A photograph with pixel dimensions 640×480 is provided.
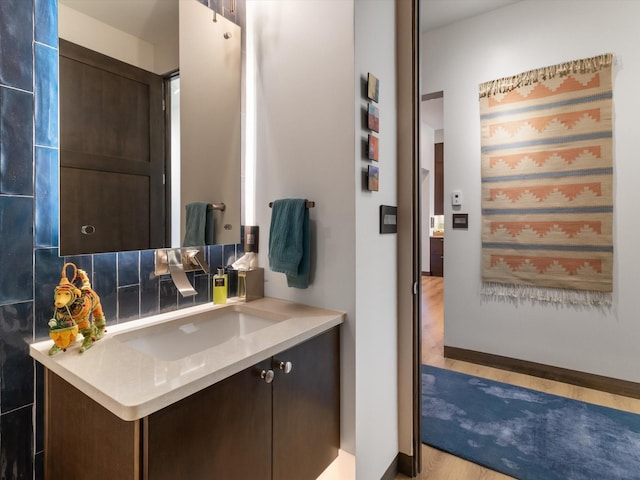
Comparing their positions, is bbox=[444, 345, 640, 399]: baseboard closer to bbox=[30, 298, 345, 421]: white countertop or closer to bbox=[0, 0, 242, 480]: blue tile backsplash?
bbox=[30, 298, 345, 421]: white countertop

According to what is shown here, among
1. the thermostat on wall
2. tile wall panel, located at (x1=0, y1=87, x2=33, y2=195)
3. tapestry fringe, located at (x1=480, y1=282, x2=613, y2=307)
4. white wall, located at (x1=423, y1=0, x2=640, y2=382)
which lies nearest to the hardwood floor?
white wall, located at (x1=423, y1=0, x2=640, y2=382)

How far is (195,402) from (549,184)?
2690 mm

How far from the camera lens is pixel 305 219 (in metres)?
1.32

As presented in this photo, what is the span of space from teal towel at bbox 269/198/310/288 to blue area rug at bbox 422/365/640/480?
4.09 ft

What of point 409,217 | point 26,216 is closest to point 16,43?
point 26,216

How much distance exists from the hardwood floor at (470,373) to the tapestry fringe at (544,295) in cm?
58

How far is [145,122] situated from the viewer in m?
1.23

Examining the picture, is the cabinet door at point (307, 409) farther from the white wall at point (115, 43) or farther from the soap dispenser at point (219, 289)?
the white wall at point (115, 43)

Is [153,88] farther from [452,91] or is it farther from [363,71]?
[452,91]

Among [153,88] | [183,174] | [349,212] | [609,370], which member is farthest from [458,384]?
[153,88]

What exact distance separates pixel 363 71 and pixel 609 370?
2.56 meters

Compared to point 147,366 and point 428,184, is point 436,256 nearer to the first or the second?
point 428,184

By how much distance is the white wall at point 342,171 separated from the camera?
124cm

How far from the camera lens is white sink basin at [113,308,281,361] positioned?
109 cm
